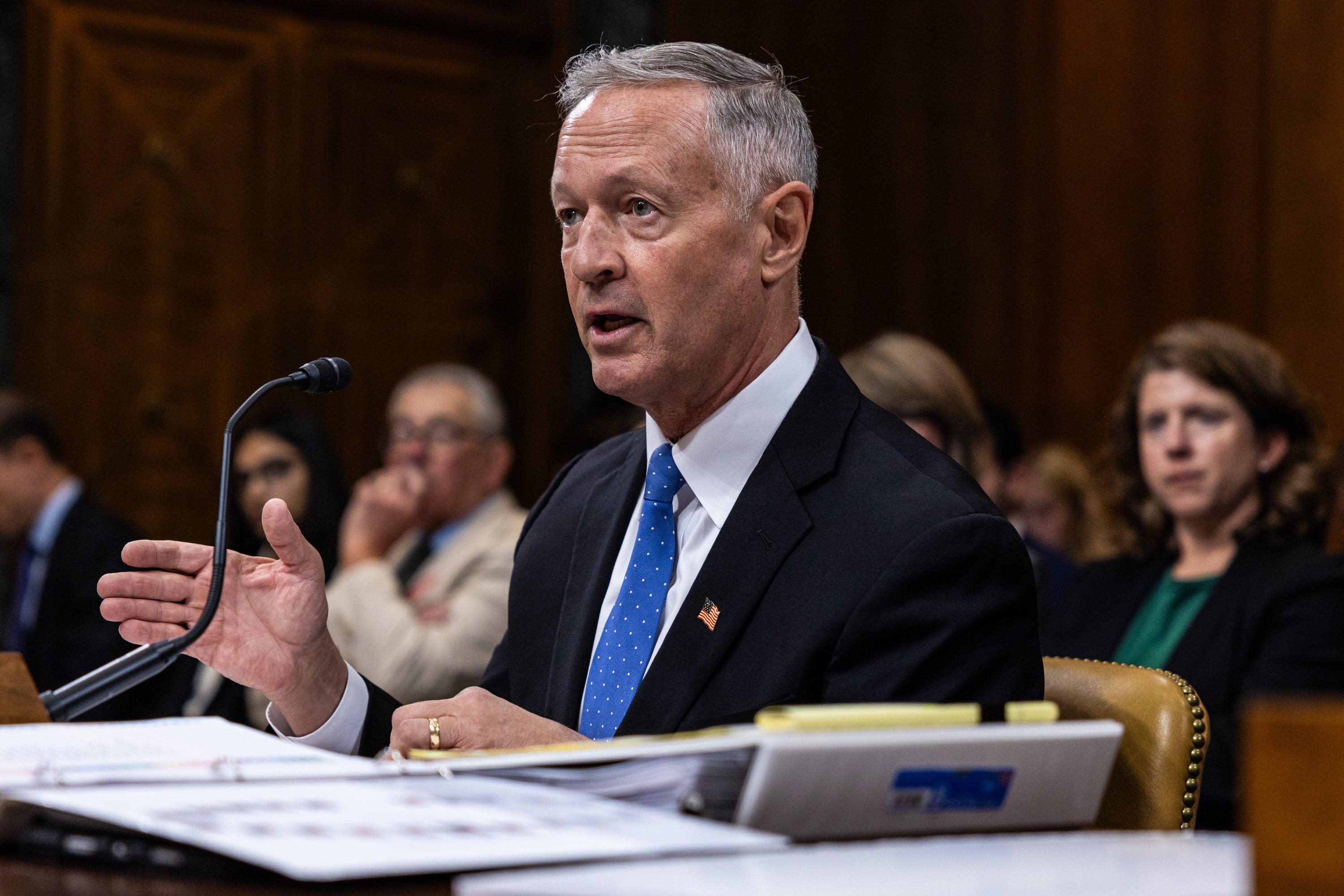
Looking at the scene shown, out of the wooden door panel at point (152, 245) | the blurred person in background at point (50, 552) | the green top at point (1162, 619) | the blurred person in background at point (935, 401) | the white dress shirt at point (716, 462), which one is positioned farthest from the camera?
the wooden door panel at point (152, 245)

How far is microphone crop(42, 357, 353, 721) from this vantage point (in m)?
1.20

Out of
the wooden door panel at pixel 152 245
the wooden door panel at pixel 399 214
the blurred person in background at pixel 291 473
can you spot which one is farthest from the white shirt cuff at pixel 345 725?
the wooden door panel at pixel 399 214

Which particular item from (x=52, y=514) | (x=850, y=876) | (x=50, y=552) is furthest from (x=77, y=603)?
(x=850, y=876)

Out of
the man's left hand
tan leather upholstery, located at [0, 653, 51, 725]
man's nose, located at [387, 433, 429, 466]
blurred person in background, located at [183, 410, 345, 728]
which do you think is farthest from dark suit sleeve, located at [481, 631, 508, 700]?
blurred person in background, located at [183, 410, 345, 728]

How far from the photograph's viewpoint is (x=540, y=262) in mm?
6547

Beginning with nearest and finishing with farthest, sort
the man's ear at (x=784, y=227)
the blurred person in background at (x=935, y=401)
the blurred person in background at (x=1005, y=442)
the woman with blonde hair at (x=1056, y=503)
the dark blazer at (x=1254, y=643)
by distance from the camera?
the man's ear at (x=784, y=227)
the dark blazer at (x=1254, y=643)
the blurred person in background at (x=935, y=401)
the blurred person in background at (x=1005, y=442)
the woman with blonde hair at (x=1056, y=503)

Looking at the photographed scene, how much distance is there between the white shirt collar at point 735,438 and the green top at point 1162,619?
153cm

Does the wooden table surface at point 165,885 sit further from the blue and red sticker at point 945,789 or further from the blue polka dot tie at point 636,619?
the blue polka dot tie at point 636,619

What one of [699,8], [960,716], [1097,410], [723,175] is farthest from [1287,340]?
[960,716]

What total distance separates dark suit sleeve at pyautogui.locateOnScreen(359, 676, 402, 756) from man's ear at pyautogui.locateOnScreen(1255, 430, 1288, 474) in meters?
2.22

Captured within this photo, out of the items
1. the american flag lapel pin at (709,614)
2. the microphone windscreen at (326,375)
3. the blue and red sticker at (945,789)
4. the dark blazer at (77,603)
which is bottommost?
the dark blazer at (77,603)

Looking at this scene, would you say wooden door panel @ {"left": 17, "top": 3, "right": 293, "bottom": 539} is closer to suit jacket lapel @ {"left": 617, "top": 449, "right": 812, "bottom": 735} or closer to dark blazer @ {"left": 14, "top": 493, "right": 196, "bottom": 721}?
A: dark blazer @ {"left": 14, "top": 493, "right": 196, "bottom": 721}

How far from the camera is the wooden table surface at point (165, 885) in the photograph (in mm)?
714

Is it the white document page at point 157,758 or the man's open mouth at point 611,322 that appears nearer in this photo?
the white document page at point 157,758
